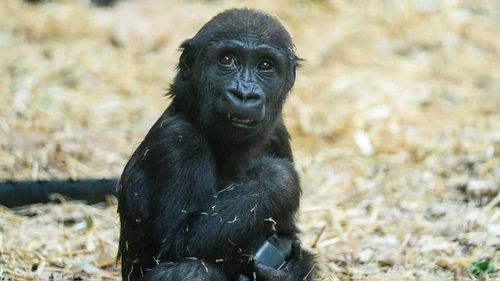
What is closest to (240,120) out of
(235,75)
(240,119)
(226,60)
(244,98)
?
(240,119)

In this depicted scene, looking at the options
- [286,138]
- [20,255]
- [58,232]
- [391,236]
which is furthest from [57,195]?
[391,236]

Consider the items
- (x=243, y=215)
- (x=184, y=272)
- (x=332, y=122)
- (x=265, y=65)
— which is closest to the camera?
(x=184, y=272)

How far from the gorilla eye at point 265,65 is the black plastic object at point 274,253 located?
2.93 feet

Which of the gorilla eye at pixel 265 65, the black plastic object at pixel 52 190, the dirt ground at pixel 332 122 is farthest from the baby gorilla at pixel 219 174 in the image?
the black plastic object at pixel 52 190

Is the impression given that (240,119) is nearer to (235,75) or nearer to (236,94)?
(236,94)

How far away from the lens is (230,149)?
5.05 meters

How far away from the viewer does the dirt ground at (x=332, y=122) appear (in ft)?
20.2

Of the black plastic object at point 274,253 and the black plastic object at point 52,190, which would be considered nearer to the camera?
the black plastic object at point 274,253

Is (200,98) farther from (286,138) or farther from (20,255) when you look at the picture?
(20,255)

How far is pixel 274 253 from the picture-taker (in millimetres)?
4910

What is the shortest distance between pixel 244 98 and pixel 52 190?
7.86 feet

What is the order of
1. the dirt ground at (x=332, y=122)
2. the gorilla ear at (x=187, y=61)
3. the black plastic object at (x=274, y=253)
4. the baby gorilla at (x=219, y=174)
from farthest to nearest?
the dirt ground at (x=332, y=122), the gorilla ear at (x=187, y=61), the black plastic object at (x=274, y=253), the baby gorilla at (x=219, y=174)

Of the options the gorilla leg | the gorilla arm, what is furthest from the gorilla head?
the gorilla leg

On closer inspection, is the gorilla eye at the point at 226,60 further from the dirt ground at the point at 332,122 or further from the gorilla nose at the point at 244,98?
the dirt ground at the point at 332,122
